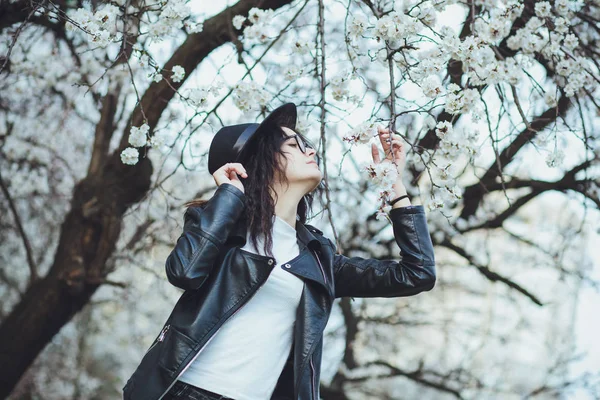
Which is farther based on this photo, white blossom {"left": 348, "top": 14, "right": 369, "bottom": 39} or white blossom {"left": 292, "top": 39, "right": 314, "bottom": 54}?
white blossom {"left": 292, "top": 39, "right": 314, "bottom": 54}

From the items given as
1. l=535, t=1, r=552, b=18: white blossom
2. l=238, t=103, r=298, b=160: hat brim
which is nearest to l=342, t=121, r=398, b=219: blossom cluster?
l=238, t=103, r=298, b=160: hat brim

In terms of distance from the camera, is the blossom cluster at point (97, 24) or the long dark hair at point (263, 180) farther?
the blossom cluster at point (97, 24)

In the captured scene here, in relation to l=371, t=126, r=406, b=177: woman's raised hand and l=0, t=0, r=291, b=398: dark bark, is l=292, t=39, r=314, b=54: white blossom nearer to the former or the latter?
l=371, t=126, r=406, b=177: woman's raised hand

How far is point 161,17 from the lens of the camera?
8.14 ft

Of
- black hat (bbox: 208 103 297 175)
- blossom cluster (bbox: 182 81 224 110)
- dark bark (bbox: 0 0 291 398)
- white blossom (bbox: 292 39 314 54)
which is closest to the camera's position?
black hat (bbox: 208 103 297 175)

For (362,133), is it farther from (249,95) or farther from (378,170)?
(249,95)

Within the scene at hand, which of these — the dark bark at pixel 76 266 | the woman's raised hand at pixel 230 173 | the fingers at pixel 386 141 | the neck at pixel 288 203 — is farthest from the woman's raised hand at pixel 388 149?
the dark bark at pixel 76 266

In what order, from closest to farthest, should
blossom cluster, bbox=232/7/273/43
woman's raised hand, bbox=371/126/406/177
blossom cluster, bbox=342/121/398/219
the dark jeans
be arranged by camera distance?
the dark jeans, blossom cluster, bbox=342/121/398/219, woman's raised hand, bbox=371/126/406/177, blossom cluster, bbox=232/7/273/43

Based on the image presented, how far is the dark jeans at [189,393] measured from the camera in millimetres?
1801

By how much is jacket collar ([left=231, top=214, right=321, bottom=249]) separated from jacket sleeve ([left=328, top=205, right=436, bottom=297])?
0.55 ft

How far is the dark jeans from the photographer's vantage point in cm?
180

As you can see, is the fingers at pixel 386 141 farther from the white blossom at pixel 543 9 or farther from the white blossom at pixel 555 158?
the white blossom at pixel 543 9

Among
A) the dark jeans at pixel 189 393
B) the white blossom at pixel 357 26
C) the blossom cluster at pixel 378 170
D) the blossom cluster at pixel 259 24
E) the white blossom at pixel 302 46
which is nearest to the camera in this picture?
the dark jeans at pixel 189 393

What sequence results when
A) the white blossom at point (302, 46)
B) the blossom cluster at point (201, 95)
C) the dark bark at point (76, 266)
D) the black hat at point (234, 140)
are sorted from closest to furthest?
the black hat at point (234, 140) → the blossom cluster at point (201, 95) → the white blossom at point (302, 46) → the dark bark at point (76, 266)
